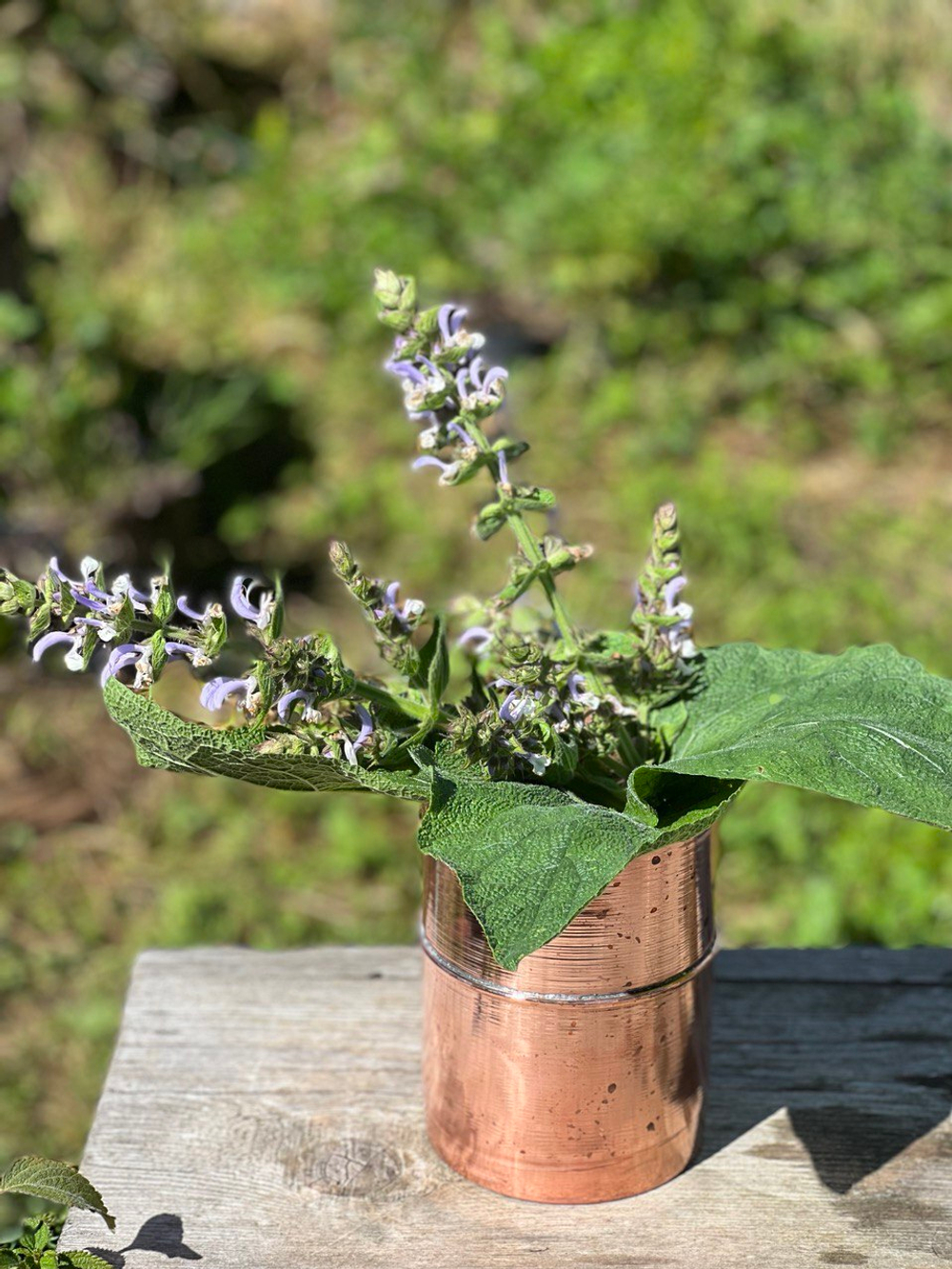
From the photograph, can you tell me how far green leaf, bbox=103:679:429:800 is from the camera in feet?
A: 2.75

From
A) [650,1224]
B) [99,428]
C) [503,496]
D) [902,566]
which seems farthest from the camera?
[99,428]

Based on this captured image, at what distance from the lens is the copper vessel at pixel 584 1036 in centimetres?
94

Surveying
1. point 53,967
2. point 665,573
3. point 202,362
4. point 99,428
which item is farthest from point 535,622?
point 202,362

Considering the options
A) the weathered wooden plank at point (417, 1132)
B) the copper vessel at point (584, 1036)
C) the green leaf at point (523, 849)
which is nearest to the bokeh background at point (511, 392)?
the weathered wooden plank at point (417, 1132)

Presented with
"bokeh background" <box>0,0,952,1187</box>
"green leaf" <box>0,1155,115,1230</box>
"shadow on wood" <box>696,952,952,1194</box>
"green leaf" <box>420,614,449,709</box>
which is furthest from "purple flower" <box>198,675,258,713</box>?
"bokeh background" <box>0,0,952,1187</box>

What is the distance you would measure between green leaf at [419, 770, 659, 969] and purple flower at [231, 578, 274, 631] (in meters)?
0.14

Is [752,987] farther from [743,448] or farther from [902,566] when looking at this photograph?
[743,448]

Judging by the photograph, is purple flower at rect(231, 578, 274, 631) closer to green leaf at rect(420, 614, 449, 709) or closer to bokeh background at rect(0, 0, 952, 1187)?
green leaf at rect(420, 614, 449, 709)

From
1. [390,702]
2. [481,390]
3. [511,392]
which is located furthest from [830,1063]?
[511,392]

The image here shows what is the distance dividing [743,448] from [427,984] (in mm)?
2734

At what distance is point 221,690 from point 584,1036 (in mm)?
353

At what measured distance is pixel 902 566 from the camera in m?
3.04

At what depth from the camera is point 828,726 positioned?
87 cm

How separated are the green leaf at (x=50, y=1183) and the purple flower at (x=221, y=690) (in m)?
0.37
